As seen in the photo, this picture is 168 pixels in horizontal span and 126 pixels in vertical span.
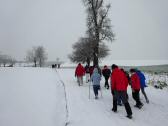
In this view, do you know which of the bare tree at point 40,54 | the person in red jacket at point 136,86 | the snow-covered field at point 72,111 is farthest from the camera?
the bare tree at point 40,54

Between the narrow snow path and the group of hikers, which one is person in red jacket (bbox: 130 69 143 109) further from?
the narrow snow path

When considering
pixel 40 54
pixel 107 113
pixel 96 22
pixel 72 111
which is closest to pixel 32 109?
pixel 72 111

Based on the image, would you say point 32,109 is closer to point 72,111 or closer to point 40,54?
point 72,111

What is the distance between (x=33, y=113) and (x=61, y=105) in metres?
1.95

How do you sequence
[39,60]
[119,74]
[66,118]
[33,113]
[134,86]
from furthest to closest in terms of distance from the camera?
[39,60]
[33,113]
[134,86]
[119,74]
[66,118]

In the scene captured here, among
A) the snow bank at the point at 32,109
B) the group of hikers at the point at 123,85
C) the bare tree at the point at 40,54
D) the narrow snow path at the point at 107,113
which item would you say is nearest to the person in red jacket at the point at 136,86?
the group of hikers at the point at 123,85

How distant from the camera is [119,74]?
11.0 metres

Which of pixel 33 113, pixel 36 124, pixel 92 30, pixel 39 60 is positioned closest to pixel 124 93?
pixel 36 124

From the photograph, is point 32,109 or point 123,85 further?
point 32,109

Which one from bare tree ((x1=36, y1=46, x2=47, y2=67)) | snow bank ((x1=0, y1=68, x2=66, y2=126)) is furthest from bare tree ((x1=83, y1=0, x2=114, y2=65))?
bare tree ((x1=36, y1=46, x2=47, y2=67))

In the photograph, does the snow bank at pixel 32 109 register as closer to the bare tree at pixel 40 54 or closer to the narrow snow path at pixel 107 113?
the narrow snow path at pixel 107 113

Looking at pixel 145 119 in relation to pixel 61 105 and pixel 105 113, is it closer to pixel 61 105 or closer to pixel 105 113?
pixel 105 113

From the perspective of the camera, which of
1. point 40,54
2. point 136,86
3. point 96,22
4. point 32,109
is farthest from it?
point 40,54

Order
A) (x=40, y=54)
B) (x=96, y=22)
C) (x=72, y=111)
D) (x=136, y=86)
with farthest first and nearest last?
(x=40, y=54) < (x=96, y=22) < (x=136, y=86) < (x=72, y=111)
